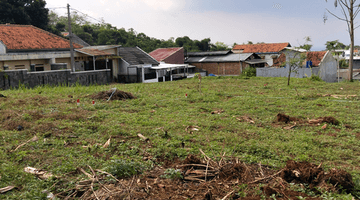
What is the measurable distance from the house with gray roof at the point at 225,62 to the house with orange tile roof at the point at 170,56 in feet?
7.40

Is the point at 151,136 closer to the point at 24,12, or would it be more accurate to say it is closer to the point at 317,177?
the point at 317,177

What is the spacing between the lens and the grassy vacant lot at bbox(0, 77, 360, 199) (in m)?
5.55

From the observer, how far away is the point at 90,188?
4578mm

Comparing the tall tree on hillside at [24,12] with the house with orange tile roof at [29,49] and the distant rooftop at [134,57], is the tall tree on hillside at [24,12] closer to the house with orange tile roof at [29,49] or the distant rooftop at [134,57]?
the house with orange tile roof at [29,49]

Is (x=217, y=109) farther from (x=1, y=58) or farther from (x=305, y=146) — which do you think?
(x=1, y=58)

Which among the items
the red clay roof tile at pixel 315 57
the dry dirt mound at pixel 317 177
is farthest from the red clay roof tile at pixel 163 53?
the dry dirt mound at pixel 317 177

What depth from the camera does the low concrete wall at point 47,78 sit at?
54.1 ft

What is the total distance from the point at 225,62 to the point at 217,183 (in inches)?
1478

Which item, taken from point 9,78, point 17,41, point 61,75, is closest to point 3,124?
point 9,78

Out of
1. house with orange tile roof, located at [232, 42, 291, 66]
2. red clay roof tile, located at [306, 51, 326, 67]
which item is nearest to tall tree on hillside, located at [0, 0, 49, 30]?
red clay roof tile, located at [306, 51, 326, 67]

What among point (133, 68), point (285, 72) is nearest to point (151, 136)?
point (285, 72)

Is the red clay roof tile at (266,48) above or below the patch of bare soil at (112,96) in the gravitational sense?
above

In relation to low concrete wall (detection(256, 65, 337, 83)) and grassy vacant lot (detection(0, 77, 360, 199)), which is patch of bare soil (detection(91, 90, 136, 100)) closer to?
grassy vacant lot (detection(0, 77, 360, 199))

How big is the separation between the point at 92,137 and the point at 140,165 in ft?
8.12
